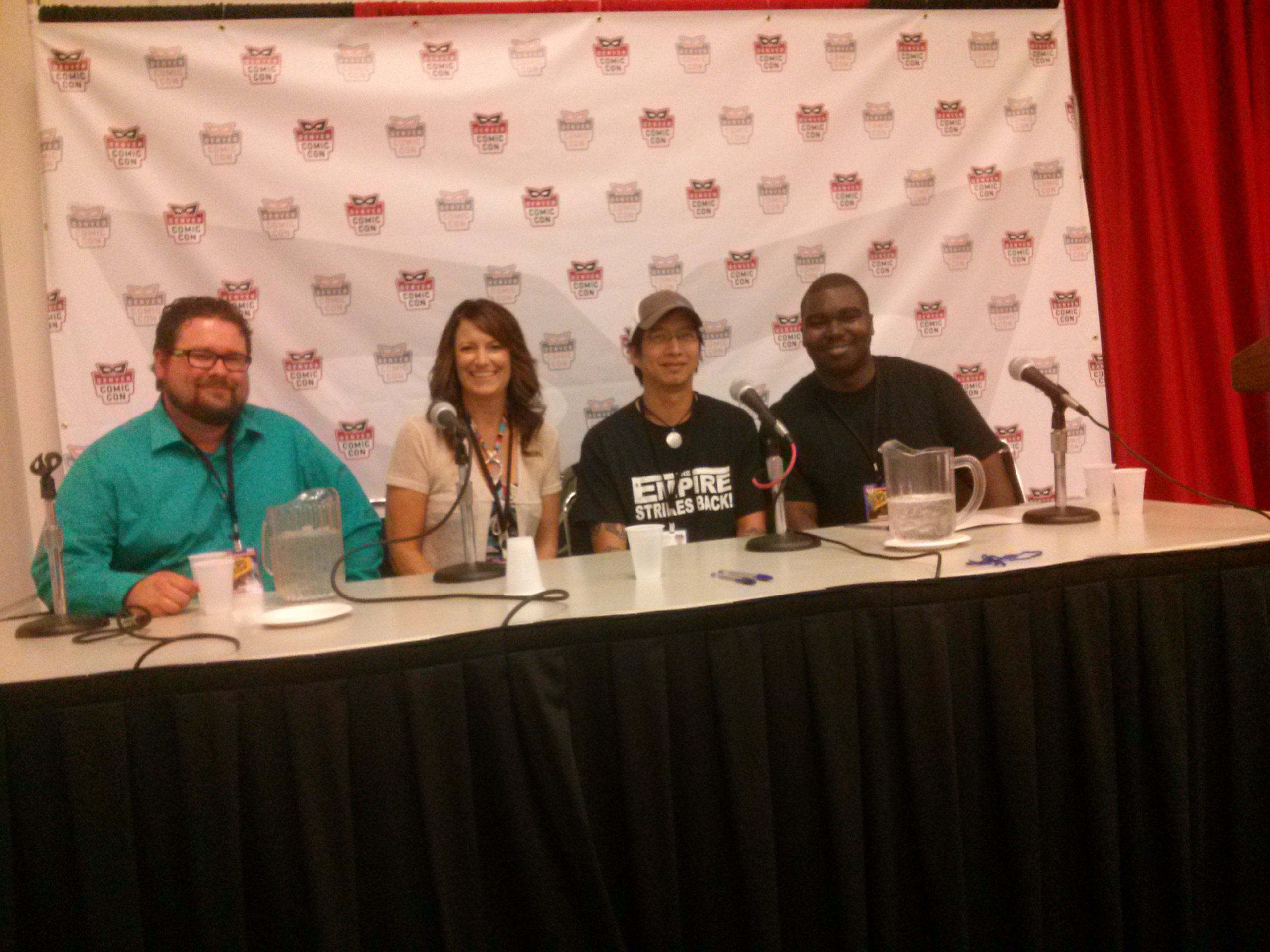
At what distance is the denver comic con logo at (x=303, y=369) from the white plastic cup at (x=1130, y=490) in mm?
2137

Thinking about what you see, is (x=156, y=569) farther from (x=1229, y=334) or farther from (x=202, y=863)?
(x=1229, y=334)

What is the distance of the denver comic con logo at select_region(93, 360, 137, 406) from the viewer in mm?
2545

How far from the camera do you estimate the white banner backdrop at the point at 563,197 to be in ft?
8.36

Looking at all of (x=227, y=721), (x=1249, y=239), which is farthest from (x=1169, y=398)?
(x=227, y=721)

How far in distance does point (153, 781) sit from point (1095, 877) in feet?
4.55

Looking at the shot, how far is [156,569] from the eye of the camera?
6.93 feet

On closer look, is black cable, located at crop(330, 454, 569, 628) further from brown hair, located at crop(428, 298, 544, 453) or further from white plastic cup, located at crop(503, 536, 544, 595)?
brown hair, located at crop(428, 298, 544, 453)

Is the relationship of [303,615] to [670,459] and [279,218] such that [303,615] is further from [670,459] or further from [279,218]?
[279,218]

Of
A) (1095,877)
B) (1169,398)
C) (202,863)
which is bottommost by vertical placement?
(1095,877)

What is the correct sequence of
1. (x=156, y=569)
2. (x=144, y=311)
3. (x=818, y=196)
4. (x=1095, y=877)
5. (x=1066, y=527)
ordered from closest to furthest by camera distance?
1. (x=1095, y=877)
2. (x=1066, y=527)
3. (x=156, y=569)
4. (x=144, y=311)
5. (x=818, y=196)

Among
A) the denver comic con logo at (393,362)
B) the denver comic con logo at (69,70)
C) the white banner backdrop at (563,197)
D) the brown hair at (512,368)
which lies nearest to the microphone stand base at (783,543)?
the brown hair at (512,368)

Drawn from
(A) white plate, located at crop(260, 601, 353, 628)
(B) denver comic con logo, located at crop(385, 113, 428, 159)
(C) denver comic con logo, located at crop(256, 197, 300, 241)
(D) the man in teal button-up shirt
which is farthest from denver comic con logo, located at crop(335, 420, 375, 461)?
(A) white plate, located at crop(260, 601, 353, 628)

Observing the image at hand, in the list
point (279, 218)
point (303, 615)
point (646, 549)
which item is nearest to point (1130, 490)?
point (646, 549)

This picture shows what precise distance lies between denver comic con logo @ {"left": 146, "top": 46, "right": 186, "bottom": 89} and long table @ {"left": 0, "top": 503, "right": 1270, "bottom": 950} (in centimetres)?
175
